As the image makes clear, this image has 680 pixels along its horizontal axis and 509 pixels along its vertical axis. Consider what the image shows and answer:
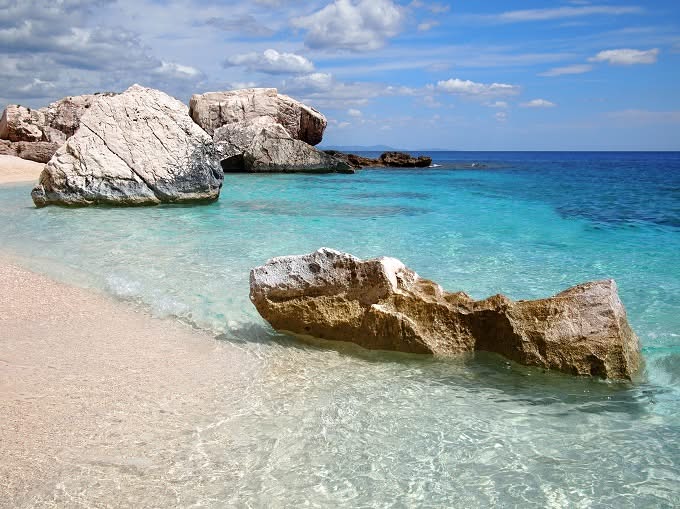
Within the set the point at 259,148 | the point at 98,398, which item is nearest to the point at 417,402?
the point at 98,398

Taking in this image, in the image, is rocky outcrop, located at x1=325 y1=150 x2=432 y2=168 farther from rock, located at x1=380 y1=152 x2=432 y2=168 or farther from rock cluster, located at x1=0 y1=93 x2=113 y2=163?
rock cluster, located at x1=0 y1=93 x2=113 y2=163

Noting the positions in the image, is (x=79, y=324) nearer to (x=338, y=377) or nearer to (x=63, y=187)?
(x=338, y=377)

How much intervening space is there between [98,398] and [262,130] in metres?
30.5

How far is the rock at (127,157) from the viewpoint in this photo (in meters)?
15.5

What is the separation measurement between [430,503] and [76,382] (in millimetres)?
2808

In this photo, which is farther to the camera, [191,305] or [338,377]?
[191,305]

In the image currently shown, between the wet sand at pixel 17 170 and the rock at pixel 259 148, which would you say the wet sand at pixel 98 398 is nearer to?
the wet sand at pixel 17 170

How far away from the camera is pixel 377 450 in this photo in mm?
3670

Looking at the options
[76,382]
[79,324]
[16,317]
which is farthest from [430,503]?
[16,317]

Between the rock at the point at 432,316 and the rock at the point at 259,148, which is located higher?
the rock at the point at 259,148

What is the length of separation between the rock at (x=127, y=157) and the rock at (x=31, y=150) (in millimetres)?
18353

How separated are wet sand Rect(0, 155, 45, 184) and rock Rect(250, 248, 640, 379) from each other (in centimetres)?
2377

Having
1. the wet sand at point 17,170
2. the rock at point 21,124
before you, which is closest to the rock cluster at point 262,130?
the rock at point 21,124

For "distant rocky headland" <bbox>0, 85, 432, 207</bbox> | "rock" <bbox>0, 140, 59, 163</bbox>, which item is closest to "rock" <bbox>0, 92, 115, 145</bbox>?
"rock" <bbox>0, 140, 59, 163</bbox>
